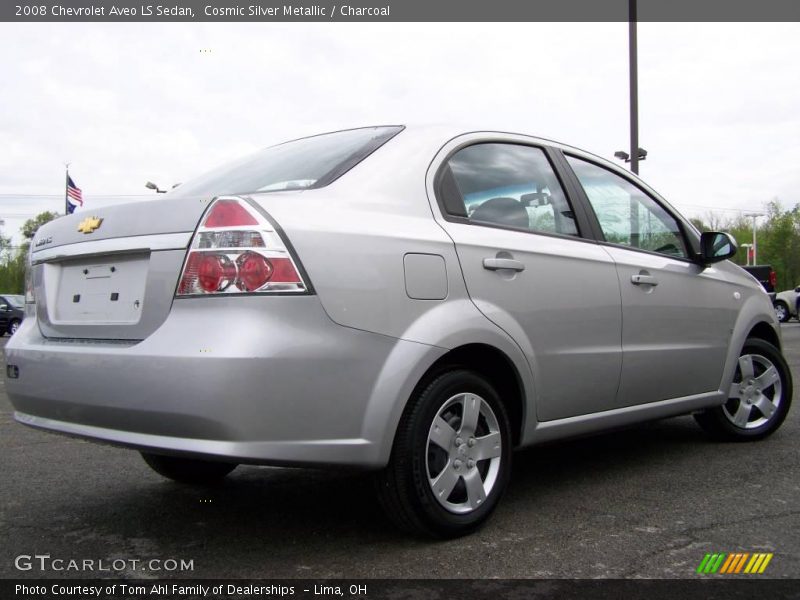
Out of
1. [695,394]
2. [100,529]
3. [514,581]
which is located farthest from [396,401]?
[695,394]

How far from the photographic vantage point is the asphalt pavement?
8.96 ft

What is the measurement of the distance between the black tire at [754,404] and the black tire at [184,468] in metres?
2.86

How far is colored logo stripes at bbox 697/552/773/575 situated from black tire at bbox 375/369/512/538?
0.79 m

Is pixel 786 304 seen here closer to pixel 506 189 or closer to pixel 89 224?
pixel 506 189

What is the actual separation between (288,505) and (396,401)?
1141 millimetres

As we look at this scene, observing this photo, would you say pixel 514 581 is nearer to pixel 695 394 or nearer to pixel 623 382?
pixel 623 382

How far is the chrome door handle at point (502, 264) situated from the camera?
313cm

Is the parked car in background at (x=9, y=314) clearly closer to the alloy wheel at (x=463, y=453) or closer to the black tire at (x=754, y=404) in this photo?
the black tire at (x=754, y=404)

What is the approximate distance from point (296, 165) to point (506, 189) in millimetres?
937

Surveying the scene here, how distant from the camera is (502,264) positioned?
318 cm

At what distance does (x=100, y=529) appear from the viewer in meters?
3.21

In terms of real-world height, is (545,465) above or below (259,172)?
below

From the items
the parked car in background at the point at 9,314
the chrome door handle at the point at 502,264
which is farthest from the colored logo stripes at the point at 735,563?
the parked car in background at the point at 9,314

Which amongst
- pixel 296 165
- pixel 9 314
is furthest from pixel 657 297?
pixel 9 314
